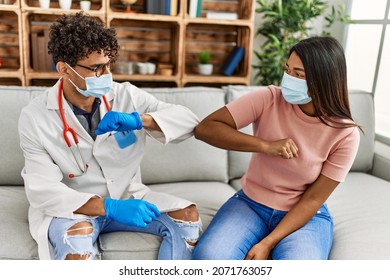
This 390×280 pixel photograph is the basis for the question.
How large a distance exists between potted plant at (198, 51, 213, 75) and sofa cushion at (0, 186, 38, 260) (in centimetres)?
157

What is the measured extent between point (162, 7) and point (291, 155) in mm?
1631

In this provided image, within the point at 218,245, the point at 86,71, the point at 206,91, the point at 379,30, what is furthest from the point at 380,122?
the point at 86,71

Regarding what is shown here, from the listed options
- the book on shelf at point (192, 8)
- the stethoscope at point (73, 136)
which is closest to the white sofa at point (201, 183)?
the stethoscope at point (73, 136)

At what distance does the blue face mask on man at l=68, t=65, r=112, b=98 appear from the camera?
141 cm

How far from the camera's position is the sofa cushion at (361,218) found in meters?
1.45

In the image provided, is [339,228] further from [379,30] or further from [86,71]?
[379,30]

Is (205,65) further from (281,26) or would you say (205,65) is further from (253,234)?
(253,234)

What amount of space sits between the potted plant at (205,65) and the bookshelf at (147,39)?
6cm

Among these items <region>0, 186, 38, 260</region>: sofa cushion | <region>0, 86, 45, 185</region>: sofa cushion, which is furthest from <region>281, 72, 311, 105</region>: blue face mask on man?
<region>0, 86, 45, 185</region>: sofa cushion

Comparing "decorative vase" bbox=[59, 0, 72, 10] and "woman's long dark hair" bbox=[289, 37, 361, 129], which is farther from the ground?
"decorative vase" bbox=[59, 0, 72, 10]

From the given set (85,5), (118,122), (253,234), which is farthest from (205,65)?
(253,234)

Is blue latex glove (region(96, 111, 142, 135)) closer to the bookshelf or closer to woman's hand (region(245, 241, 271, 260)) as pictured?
woman's hand (region(245, 241, 271, 260))

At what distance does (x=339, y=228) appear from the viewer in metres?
1.64
